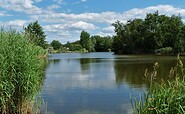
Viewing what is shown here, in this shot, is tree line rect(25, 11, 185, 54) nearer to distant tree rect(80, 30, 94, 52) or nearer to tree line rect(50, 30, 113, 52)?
tree line rect(50, 30, 113, 52)

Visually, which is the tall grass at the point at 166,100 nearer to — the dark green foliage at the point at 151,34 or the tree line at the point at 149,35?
the tree line at the point at 149,35

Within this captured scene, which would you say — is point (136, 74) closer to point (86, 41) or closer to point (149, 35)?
point (149, 35)

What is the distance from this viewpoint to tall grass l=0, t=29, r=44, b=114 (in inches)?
319

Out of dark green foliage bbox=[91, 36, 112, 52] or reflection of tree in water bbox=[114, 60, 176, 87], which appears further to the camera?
dark green foliage bbox=[91, 36, 112, 52]

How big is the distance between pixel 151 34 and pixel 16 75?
73.8 m

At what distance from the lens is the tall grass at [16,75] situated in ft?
26.6

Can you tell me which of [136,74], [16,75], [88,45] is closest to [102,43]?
[88,45]

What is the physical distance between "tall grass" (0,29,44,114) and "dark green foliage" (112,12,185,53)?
61103 mm

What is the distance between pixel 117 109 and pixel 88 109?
1.11 meters

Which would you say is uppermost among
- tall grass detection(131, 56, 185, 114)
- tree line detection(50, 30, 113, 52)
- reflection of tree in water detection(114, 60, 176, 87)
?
tree line detection(50, 30, 113, 52)

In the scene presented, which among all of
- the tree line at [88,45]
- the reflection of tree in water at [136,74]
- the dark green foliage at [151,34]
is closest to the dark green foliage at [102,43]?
the tree line at [88,45]

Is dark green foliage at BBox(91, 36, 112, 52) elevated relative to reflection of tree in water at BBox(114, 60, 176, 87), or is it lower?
elevated

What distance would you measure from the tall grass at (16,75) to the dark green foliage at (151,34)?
61103 mm

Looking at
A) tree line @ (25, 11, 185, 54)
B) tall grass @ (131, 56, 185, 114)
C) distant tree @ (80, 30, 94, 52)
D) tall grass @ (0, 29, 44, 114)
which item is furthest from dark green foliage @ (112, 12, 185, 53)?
tall grass @ (131, 56, 185, 114)
